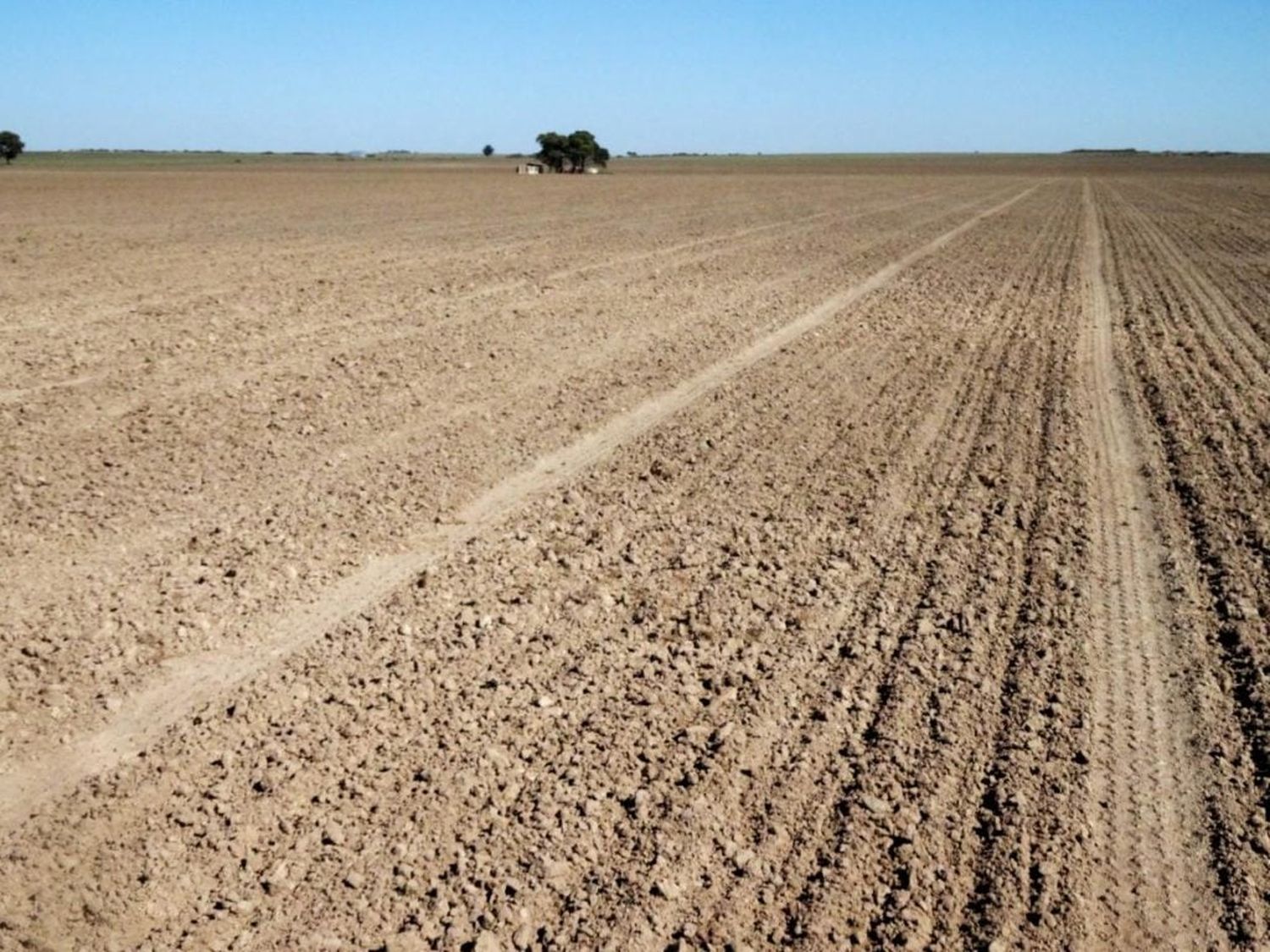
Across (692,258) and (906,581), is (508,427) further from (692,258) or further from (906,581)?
(692,258)

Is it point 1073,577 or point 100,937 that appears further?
point 1073,577

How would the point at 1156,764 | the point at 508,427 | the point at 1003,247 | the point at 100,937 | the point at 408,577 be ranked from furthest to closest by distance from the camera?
the point at 1003,247
the point at 508,427
the point at 408,577
the point at 1156,764
the point at 100,937

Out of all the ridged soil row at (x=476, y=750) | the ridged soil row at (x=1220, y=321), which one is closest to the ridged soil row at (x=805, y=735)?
the ridged soil row at (x=476, y=750)

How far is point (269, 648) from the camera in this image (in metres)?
4.77

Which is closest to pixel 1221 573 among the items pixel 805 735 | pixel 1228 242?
pixel 805 735

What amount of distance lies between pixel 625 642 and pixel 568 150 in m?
105

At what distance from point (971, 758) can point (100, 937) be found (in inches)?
114

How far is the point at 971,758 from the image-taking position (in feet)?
13.1

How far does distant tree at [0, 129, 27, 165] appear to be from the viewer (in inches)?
4326

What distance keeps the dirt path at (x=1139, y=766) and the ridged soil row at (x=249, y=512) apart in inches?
144

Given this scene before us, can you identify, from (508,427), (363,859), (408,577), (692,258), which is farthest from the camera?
(692,258)

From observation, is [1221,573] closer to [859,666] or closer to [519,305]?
[859,666]

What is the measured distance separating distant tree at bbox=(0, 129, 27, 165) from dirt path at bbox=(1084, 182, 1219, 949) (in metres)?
127

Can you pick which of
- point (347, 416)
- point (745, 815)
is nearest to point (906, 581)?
point (745, 815)
